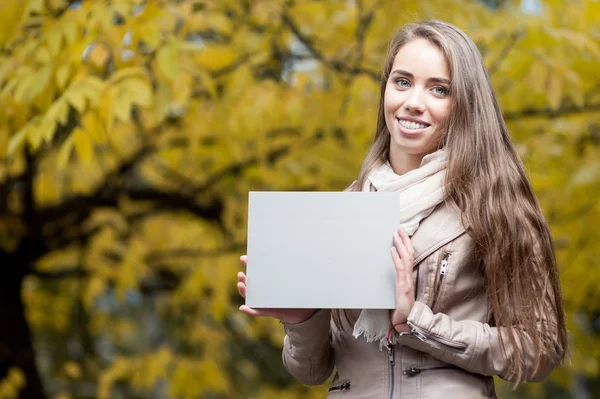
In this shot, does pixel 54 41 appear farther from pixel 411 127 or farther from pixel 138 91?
pixel 411 127

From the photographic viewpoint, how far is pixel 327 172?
189 inches

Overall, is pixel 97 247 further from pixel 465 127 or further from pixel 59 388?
pixel 465 127

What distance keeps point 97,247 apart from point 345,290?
4787 millimetres

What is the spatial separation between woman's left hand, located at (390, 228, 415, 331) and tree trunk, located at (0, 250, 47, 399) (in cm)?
449

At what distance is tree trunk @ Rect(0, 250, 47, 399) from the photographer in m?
5.84

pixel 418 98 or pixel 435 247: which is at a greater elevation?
pixel 418 98

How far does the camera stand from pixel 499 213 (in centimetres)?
203

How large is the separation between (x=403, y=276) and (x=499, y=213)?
0.31 meters

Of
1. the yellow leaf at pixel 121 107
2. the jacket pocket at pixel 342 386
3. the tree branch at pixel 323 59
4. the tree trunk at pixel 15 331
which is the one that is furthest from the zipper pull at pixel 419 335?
the tree trunk at pixel 15 331

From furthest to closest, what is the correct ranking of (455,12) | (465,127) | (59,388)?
(59,388) → (455,12) → (465,127)

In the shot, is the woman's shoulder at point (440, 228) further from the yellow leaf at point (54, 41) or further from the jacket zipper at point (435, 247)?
the yellow leaf at point (54, 41)

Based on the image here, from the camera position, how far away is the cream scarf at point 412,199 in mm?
2039

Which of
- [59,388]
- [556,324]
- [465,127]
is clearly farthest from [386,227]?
[59,388]

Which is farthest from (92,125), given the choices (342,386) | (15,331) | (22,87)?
(15,331)
